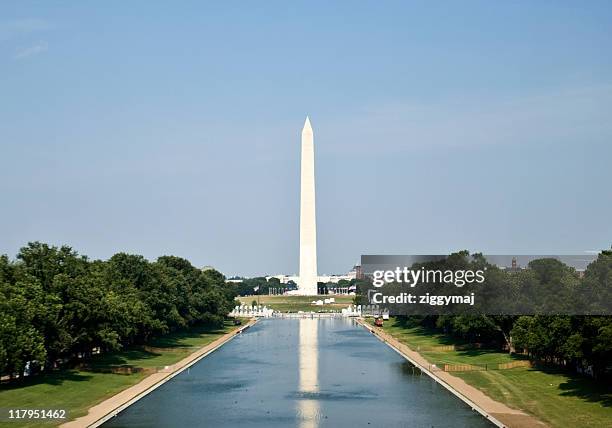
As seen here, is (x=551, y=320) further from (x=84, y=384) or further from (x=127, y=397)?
(x=84, y=384)

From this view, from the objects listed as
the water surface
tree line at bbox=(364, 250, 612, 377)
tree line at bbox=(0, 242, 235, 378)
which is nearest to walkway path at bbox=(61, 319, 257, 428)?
the water surface

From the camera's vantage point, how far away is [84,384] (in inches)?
2840

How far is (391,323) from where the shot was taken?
17112cm

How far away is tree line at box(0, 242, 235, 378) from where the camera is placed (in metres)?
65.7

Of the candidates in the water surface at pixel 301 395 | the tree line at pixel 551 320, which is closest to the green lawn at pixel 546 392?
the tree line at pixel 551 320

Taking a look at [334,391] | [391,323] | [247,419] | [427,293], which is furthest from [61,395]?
[391,323]

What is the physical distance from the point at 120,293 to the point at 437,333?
2047 inches

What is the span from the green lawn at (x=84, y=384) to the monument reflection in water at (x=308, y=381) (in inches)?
548

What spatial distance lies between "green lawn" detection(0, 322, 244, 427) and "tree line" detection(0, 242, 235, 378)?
1705mm

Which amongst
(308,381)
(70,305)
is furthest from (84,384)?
(308,381)

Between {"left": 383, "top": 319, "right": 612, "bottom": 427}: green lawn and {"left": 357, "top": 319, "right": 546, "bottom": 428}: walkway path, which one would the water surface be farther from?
{"left": 383, "top": 319, "right": 612, "bottom": 427}: green lawn

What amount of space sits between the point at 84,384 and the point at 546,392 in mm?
35362

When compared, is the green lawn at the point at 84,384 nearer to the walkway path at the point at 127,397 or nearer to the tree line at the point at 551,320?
the walkway path at the point at 127,397

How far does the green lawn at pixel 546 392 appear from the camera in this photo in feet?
188
